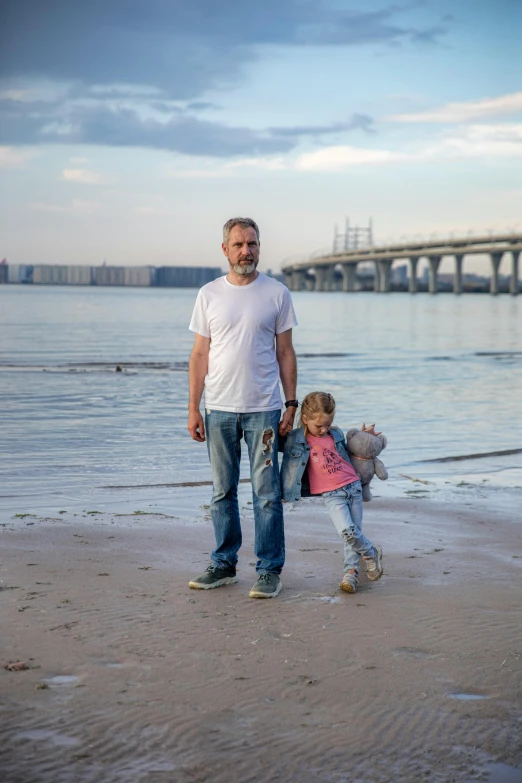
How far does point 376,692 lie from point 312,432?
1.67 meters

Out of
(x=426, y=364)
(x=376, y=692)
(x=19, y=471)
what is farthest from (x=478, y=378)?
(x=376, y=692)

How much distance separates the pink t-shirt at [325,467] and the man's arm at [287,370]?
14 centimetres

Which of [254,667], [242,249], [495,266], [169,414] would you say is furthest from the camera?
[495,266]

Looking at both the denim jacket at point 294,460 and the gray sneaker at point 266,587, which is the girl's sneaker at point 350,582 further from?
the denim jacket at point 294,460

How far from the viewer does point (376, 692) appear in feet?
11.9

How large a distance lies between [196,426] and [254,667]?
A: 61.7 inches

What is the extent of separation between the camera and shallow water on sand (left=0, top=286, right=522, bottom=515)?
877 centimetres

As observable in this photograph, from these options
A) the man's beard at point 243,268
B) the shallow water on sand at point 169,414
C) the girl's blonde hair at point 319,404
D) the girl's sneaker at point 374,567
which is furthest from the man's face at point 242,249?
the shallow water on sand at point 169,414

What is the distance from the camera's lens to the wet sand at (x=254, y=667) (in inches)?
121

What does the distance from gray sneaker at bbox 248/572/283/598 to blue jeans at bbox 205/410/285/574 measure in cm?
6

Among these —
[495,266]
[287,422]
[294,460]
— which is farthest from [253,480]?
[495,266]

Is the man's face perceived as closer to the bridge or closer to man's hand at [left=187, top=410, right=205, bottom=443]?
man's hand at [left=187, top=410, right=205, bottom=443]

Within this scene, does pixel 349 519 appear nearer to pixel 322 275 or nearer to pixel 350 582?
pixel 350 582

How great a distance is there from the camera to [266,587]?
15.9ft
